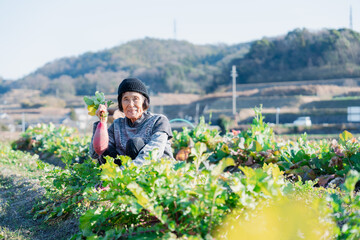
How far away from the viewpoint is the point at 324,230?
1.36 m

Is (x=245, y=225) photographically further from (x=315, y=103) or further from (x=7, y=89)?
(x=7, y=89)

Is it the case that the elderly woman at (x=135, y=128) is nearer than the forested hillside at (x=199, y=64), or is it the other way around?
the elderly woman at (x=135, y=128)

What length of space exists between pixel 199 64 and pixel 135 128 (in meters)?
109

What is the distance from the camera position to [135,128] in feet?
9.49

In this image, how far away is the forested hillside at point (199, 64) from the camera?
185ft

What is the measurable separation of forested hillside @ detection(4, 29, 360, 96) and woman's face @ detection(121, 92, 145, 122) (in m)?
52.8

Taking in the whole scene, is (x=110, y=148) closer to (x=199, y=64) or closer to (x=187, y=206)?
(x=187, y=206)

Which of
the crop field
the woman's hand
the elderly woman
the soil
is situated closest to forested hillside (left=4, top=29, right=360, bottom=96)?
the soil

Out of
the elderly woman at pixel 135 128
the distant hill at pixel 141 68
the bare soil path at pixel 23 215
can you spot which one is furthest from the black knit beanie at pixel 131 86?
the distant hill at pixel 141 68

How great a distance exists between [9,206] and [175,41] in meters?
133

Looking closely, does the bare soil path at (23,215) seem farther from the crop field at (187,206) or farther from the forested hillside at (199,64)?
the forested hillside at (199,64)

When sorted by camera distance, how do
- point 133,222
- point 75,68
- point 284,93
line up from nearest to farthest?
point 133,222 → point 284,93 → point 75,68

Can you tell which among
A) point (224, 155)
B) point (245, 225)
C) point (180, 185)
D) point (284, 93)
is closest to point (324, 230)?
point (245, 225)

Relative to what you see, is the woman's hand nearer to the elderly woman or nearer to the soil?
the elderly woman
